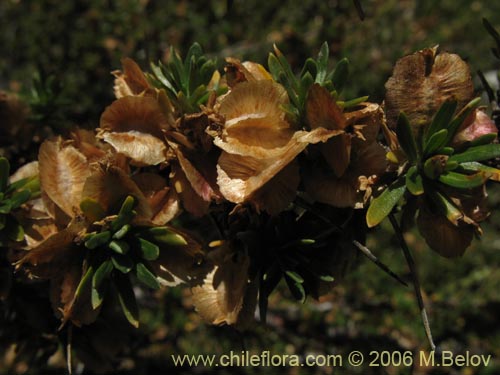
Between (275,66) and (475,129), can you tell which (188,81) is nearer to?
(275,66)

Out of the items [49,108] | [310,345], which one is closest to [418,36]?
[310,345]

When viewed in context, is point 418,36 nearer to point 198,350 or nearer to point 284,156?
point 198,350

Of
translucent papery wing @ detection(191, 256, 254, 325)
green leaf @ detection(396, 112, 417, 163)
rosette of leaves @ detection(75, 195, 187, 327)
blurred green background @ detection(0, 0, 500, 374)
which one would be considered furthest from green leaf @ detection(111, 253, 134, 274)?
blurred green background @ detection(0, 0, 500, 374)

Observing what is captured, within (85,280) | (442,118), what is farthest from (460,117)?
(85,280)

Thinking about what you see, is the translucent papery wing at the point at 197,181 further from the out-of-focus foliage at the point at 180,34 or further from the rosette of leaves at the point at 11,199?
the out-of-focus foliage at the point at 180,34

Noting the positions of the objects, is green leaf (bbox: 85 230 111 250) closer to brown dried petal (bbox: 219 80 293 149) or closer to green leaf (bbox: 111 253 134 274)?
green leaf (bbox: 111 253 134 274)
